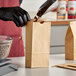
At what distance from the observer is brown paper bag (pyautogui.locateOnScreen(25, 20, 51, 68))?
1.31 metres

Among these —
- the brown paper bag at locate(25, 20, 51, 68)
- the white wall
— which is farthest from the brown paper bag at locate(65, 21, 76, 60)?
the white wall

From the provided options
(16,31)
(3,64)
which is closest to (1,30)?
(16,31)

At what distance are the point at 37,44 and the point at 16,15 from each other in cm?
20

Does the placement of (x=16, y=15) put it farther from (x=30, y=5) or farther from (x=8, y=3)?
(x=30, y=5)

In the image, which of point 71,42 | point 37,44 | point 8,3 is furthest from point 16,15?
point 8,3

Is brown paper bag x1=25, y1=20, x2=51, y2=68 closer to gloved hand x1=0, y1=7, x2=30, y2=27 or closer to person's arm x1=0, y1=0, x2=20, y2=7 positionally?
gloved hand x1=0, y1=7, x2=30, y2=27

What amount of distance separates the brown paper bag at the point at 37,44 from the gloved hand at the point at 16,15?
0.04 meters

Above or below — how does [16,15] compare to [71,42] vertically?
above

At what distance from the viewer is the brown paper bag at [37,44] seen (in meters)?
1.31

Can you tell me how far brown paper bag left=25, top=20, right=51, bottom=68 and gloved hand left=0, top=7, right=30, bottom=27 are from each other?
38 millimetres

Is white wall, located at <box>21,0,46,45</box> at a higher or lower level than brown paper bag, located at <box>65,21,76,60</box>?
higher

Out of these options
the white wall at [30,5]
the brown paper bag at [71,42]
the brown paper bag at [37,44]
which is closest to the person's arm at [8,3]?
the brown paper bag at [71,42]

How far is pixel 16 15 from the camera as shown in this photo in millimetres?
1323

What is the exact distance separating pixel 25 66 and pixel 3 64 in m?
0.18
